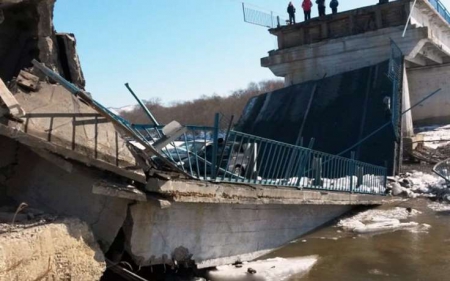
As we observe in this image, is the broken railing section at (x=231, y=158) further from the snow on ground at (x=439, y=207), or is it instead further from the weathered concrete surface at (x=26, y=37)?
the weathered concrete surface at (x=26, y=37)

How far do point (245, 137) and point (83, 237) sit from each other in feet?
10.6

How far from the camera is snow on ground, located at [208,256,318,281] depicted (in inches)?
236

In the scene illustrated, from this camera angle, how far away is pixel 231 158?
7039mm

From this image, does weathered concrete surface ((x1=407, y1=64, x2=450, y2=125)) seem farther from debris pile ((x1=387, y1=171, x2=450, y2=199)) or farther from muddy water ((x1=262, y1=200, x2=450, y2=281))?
muddy water ((x1=262, y1=200, x2=450, y2=281))

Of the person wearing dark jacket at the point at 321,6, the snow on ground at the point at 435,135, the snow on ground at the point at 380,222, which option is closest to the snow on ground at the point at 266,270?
the snow on ground at the point at 380,222

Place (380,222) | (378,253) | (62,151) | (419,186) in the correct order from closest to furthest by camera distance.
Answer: (62,151) < (378,253) < (380,222) < (419,186)

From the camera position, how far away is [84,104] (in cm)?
480

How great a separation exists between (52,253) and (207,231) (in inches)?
93.6

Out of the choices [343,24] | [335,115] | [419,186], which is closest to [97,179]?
[419,186]

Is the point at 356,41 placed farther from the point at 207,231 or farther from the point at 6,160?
the point at 6,160

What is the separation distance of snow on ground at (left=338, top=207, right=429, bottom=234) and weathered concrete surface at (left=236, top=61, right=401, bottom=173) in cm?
412

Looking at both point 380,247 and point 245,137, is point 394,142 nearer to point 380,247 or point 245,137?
point 380,247

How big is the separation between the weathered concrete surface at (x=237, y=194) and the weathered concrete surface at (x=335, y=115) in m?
6.16

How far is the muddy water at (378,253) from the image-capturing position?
20.1 feet
